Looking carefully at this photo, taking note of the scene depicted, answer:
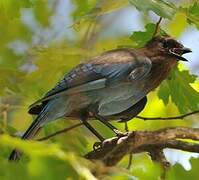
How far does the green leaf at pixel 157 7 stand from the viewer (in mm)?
1454

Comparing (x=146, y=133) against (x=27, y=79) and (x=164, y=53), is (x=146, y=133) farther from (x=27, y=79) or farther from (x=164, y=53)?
(x=164, y=53)

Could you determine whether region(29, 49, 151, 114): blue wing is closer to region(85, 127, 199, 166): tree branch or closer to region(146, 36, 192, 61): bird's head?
region(146, 36, 192, 61): bird's head

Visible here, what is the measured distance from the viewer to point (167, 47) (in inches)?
85.4

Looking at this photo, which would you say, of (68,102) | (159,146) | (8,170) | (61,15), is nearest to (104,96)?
(68,102)

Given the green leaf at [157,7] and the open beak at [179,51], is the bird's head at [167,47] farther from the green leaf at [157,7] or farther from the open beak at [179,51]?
the green leaf at [157,7]

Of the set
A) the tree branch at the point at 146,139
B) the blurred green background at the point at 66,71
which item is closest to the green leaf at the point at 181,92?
the blurred green background at the point at 66,71

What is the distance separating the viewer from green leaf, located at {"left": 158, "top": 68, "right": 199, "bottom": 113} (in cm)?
191

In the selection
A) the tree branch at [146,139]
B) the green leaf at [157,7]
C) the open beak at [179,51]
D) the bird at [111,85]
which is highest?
the green leaf at [157,7]

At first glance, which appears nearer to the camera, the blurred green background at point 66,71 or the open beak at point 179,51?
the blurred green background at point 66,71

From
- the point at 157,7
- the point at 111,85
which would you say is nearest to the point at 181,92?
the point at 111,85

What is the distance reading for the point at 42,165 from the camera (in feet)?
3.16

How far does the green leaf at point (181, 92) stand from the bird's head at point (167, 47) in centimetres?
10

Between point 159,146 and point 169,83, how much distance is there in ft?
1.47

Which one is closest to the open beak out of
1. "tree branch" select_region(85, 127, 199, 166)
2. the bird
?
the bird
